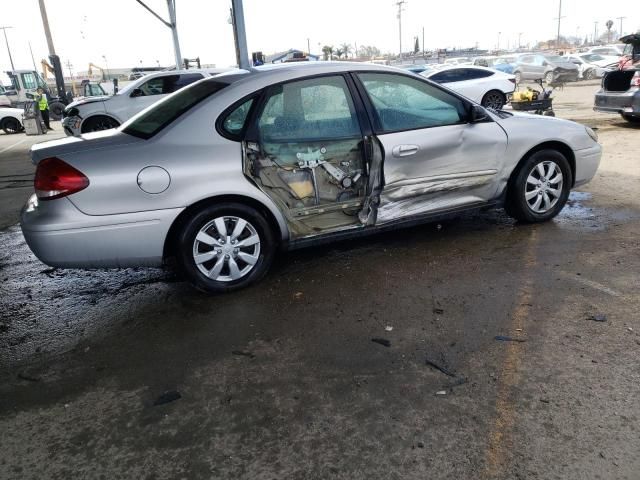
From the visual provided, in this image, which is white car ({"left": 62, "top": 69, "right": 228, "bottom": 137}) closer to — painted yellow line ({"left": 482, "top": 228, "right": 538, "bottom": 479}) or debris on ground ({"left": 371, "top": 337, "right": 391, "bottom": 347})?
Result: debris on ground ({"left": 371, "top": 337, "right": 391, "bottom": 347})

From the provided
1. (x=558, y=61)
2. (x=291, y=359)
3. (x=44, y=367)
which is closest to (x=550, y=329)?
(x=291, y=359)

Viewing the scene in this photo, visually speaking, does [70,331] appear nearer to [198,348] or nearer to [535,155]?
[198,348]

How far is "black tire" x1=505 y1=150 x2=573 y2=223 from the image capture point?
187 inches

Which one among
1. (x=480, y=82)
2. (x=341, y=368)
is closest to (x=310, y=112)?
(x=341, y=368)

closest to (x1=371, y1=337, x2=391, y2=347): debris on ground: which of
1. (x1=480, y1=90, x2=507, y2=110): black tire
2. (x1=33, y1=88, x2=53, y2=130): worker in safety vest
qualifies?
(x1=480, y1=90, x2=507, y2=110): black tire

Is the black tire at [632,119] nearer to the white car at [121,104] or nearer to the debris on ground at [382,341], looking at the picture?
the white car at [121,104]

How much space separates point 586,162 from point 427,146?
74.3 inches

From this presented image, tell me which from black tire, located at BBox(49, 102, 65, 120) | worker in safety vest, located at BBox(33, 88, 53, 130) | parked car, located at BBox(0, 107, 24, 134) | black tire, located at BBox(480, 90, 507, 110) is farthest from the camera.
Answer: black tire, located at BBox(49, 102, 65, 120)

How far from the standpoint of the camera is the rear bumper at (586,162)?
4.99 metres

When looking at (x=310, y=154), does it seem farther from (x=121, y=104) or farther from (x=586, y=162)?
(x=121, y=104)

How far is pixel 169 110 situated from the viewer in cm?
402

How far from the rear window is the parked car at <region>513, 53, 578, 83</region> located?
28.3 m

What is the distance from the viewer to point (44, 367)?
3.07 meters

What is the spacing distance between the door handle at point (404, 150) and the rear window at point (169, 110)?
A: 4.50ft
